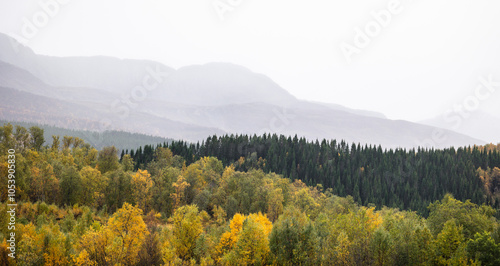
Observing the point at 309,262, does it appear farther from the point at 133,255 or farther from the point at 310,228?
the point at 133,255

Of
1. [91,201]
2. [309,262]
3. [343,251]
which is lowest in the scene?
[91,201]

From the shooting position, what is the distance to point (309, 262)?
1912 inches

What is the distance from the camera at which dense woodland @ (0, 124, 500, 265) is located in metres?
47.3

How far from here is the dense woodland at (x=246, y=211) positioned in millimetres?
47344

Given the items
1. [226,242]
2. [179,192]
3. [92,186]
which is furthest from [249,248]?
[92,186]

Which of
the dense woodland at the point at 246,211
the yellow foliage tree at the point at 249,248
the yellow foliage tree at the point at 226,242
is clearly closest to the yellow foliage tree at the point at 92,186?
the dense woodland at the point at 246,211

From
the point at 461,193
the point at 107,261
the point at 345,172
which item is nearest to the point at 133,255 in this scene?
the point at 107,261

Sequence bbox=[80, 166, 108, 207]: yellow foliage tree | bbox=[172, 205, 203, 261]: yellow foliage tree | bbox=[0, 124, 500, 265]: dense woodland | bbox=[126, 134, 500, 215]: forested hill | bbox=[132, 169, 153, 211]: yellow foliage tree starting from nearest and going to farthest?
1. bbox=[0, 124, 500, 265]: dense woodland
2. bbox=[172, 205, 203, 261]: yellow foliage tree
3. bbox=[80, 166, 108, 207]: yellow foliage tree
4. bbox=[132, 169, 153, 211]: yellow foliage tree
5. bbox=[126, 134, 500, 215]: forested hill

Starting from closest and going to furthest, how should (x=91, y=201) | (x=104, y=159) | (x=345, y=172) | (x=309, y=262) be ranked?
(x=309, y=262) → (x=91, y=201) → (x=104, y=159) → (x=345, y=172)

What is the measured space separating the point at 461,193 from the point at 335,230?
14875 cm

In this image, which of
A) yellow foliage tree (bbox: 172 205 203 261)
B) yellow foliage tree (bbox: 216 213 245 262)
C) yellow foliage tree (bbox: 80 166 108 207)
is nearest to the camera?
yellow foliage tree (bbox: 216 213 245 262)

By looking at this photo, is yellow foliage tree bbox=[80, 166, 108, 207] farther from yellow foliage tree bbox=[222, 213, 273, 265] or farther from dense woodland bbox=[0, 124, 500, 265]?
yellow foliage tree bbox=[222, 213, 273, 265]

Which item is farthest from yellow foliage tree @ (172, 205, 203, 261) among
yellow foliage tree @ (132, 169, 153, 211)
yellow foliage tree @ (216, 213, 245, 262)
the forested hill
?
the forested hill

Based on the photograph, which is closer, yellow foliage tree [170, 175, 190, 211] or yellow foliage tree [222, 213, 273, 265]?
yellow foliage tree [222, 213, 273, 265]
